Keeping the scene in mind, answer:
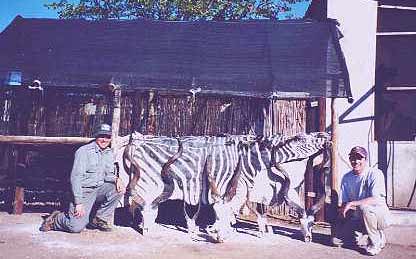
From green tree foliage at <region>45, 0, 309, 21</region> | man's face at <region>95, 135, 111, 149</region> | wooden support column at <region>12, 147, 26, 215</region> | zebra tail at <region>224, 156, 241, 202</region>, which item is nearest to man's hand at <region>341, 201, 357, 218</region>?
zebra tail at <region>224, 156, 241, 202</region>

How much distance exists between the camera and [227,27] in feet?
30.0

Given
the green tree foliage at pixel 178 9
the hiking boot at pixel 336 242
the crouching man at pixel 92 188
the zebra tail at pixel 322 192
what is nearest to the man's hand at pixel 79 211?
the crouching man at pixel 92 188

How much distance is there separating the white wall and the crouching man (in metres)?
4.47

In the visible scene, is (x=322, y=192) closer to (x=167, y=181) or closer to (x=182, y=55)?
(x=167, y=181)

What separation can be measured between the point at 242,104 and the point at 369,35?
314 centimetres

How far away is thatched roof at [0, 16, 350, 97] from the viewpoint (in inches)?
300

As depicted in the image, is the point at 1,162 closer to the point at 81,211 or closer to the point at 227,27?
the point at 81,211

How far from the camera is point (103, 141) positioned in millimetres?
6922

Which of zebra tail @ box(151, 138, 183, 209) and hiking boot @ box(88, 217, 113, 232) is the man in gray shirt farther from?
hiking boot @ box(88, 217, 113, 232)

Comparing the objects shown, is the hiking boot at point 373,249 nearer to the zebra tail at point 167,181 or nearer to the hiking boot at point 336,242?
the hiking boot at point 336,242

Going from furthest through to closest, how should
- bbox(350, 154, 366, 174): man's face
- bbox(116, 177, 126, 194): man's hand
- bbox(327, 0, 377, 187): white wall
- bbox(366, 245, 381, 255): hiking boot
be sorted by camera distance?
bbox(327, 0, 377, 187): white wall
bbox(116, 177, 126, 194): man's hand
bbox(350, 154, 366, 174): man's face
bbox(366, 245, 381, 255): hiking boot

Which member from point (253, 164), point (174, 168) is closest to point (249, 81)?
point (253, 164)

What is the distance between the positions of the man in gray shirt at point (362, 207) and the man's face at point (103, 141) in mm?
3804

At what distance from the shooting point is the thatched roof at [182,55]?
7617 mm
